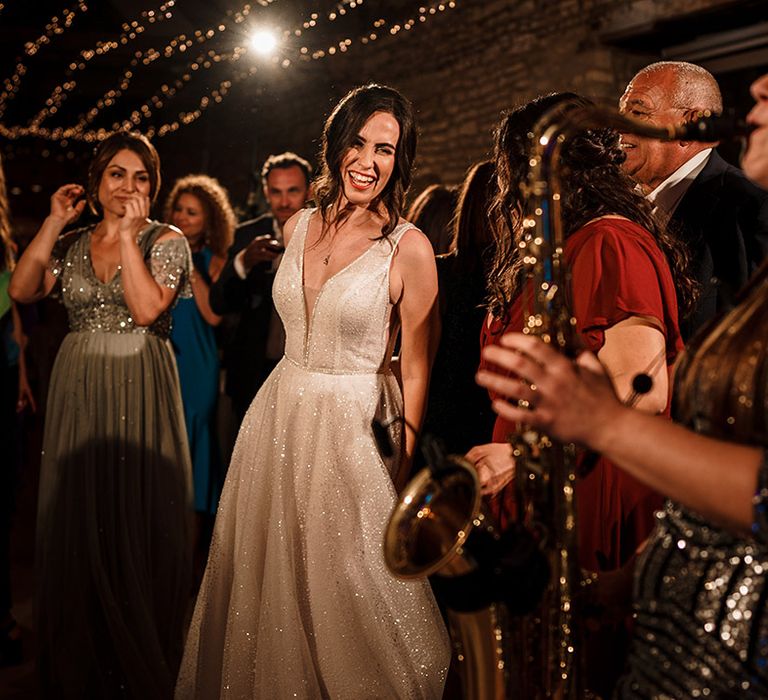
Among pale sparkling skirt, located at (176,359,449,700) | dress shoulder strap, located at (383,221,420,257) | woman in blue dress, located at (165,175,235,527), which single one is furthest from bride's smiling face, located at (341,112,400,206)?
woman in blue dress, located at (165,175,235,527)

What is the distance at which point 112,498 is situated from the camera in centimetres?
346

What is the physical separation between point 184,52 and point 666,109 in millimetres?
10871

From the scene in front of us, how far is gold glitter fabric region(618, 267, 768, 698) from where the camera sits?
1228mm

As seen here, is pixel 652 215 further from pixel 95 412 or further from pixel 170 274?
pixel 95 412

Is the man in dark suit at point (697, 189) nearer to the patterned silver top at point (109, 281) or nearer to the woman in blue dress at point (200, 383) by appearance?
the patterned silver top at point (109, 281)

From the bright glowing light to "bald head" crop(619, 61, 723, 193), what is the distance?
7466 millimetres

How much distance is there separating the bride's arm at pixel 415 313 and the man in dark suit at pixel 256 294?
6.17 feet

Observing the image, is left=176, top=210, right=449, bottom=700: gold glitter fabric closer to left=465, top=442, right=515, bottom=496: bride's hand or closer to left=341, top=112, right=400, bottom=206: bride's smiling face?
left=341, top=112, right=400, bottom=206: bride's smiling face

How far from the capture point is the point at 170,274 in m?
3.62

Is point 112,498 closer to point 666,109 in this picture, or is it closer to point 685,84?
point 666,109

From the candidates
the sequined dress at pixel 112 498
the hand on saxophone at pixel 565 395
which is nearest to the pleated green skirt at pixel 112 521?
the sequined dress at pixel 112 498

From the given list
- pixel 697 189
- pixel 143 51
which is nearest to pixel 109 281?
pixel 697 189

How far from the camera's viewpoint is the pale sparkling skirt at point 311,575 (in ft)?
8.50

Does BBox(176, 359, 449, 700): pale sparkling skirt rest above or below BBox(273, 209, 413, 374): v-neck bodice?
below
